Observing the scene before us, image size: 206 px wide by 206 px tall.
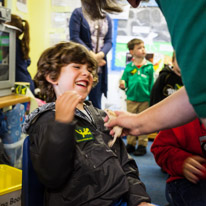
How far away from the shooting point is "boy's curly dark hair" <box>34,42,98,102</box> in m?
1.30

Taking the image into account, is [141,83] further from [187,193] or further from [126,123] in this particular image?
[126,123]

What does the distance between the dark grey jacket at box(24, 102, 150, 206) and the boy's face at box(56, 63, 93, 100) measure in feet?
0.57

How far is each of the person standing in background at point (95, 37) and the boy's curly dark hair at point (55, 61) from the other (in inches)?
42.2

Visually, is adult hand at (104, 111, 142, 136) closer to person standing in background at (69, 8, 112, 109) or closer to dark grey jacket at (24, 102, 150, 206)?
dark grey jacket at (24, 102, 150, 206)

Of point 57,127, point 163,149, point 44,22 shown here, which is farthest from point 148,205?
point 44,22

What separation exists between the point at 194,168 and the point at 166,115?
468 millimetres

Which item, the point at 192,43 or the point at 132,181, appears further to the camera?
the point at 132,181

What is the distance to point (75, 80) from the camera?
1.26 m

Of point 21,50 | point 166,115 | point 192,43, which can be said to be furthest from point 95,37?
point 192,43

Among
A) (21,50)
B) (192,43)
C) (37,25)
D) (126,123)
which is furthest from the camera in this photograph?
(37,25)

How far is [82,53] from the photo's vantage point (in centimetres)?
134

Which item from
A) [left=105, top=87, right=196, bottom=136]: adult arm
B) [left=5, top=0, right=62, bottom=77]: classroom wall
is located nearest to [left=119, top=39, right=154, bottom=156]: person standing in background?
[left=5, top=0, right=62, bottom=77]: classroom wall

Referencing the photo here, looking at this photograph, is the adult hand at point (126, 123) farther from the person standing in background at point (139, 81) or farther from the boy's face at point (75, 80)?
the person standing in background at point (139, 81)

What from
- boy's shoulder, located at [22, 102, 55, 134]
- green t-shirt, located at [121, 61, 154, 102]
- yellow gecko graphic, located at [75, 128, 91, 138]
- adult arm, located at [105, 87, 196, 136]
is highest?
adult arm, located at [105, 87, 196, 136]
